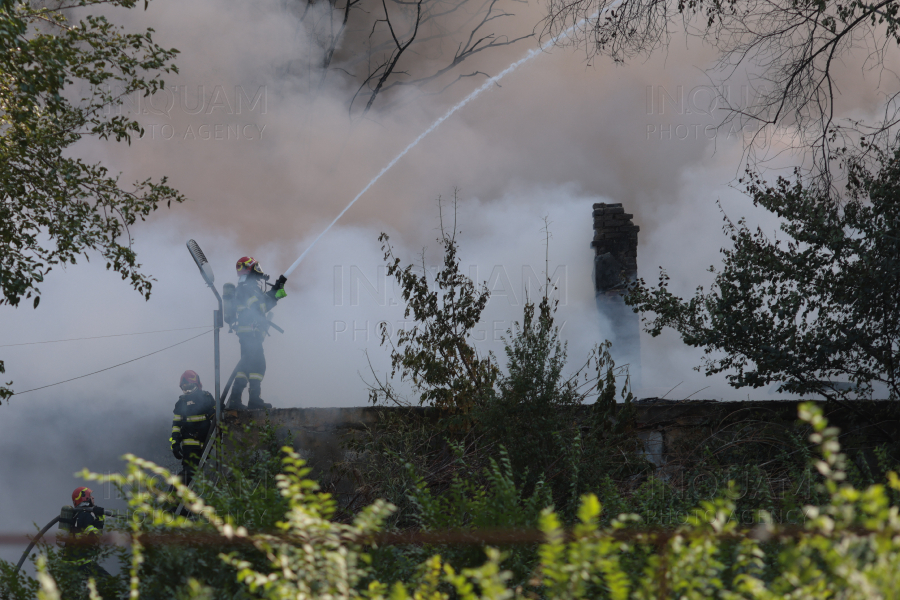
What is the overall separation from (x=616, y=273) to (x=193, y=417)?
227 inches

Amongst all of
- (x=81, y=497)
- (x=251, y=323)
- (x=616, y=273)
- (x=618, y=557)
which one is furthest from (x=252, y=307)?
(x=618, y=557)

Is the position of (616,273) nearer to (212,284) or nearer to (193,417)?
(212,284)

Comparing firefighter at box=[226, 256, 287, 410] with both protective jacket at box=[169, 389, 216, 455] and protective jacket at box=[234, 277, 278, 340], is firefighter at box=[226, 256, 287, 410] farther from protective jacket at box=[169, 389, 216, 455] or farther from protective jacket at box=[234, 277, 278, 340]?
protective jacket at box=[169, 389, 216, 455]

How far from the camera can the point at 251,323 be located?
23.7 feet

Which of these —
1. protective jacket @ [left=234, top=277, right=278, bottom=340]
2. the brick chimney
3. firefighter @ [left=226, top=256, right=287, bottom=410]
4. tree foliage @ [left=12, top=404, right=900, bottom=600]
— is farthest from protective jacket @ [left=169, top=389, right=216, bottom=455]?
the brick chimney

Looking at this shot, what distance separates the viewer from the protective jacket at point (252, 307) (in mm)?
7215

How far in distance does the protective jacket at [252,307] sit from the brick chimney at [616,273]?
4551 millimetres

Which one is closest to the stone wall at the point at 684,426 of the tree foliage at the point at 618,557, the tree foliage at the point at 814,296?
the tree foliage at the point at 814,296

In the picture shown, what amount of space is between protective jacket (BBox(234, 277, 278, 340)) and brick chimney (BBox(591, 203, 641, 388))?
4.55 meters

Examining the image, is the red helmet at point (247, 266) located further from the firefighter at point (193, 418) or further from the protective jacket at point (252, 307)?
the firefighter at point (193, 418)

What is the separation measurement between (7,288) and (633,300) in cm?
528

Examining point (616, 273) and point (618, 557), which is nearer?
point (618, 557)

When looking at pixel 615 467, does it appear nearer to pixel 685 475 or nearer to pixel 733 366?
pixel 685 475

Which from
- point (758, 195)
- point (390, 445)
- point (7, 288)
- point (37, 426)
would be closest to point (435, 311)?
point (390, 445)
